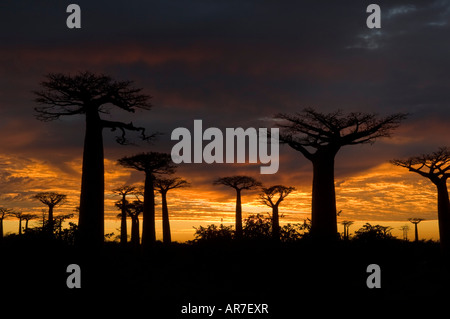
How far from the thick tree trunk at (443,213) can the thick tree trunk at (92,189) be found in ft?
56.2

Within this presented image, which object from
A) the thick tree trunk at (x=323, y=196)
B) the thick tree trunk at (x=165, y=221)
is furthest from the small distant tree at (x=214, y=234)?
the thick tree trunk at (x=165, y=221)

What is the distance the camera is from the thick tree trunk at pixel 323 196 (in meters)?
18.5

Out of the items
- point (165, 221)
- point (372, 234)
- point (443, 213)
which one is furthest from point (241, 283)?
point (165, 221)

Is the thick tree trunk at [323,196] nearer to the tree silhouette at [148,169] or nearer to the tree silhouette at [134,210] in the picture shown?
the tree silhouette at [148,169]

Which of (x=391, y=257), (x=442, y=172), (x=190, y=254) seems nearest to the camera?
(x=391, y=257)

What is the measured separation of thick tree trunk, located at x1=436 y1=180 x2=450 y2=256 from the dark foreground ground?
40.0ft

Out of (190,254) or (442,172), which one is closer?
(190,254)

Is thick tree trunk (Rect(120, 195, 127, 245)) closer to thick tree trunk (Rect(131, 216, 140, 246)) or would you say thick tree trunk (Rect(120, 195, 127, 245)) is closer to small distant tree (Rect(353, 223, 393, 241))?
thick tree trunk (Rect(131, 216, 140, 246))

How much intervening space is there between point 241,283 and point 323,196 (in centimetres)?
732

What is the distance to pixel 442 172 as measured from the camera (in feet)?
86.3

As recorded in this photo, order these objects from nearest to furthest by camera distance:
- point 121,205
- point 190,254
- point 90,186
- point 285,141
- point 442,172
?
point 190,254, point 90,186, point 285,141, point 442,172, point 121,205
